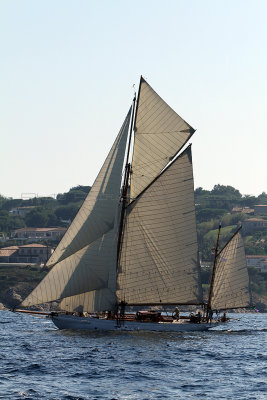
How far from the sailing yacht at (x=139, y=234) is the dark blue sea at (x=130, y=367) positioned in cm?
277

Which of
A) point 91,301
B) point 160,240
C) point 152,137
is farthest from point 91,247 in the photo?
point 152,137

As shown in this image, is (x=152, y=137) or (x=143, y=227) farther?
(x=152, y=137)

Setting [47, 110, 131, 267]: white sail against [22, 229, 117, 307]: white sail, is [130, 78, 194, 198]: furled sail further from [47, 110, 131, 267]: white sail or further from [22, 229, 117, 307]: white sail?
[22, 229, 117, 307]: white sail

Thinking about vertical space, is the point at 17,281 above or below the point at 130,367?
above

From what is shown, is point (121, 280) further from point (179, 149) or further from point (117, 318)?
point (179, 149)

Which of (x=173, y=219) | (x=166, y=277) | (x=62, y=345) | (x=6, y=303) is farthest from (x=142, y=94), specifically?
(x=6, y=303)

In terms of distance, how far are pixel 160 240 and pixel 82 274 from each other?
712 centimetres

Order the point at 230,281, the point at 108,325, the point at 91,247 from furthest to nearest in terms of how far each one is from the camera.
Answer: the point at 230,281, the point at 108,325, the point at 91,247

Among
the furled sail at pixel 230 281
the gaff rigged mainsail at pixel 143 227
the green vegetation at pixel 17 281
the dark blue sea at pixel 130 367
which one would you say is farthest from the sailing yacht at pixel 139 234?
the green vegetation at pixel 17 281

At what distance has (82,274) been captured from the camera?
59.1 m

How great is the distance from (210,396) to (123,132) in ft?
97.3

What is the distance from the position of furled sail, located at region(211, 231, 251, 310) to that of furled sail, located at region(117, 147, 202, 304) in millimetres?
8688

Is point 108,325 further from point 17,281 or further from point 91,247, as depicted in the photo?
point 17,281

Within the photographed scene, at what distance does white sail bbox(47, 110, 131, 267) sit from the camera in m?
58.3
